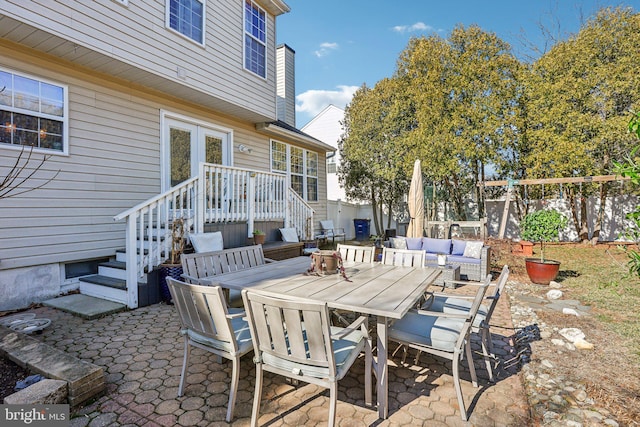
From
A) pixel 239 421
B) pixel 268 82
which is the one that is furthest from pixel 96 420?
pixel 268 82

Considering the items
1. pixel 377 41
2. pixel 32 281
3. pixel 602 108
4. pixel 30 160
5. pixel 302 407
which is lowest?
pixel 302 407

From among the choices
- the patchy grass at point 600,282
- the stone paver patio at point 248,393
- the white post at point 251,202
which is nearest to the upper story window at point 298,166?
the white post at point 251,202

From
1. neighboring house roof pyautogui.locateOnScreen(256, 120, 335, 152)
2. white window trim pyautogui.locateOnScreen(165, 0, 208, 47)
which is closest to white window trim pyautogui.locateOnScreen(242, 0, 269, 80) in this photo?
white window trim pyautogui.locateOnScreen(165, 0, 208, 47)

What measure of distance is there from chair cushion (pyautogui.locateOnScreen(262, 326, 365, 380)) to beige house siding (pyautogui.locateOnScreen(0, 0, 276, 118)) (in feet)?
16.4

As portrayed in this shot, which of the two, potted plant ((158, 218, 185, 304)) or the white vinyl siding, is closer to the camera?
the white vinyl siding

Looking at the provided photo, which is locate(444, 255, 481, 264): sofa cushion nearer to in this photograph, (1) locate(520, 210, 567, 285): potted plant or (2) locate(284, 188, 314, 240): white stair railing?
(1) locate(520, 210, 567, 285): potted plant

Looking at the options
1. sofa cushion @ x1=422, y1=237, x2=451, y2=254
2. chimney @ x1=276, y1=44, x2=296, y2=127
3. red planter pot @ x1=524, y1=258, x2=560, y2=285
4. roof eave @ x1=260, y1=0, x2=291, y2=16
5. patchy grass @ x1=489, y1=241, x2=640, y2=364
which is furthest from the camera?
chimney @ x1=276, y1=44, x2=296, y2=127

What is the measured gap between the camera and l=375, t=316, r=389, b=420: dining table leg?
86.7 inches

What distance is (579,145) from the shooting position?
8.80 meters

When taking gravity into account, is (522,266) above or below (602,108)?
below

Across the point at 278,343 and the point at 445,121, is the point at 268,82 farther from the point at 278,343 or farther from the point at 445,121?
the point at 278,343

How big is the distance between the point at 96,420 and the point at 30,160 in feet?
13.3

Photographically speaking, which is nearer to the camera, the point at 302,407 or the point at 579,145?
the point at 302,407

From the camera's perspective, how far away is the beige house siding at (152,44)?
4.16 meters
